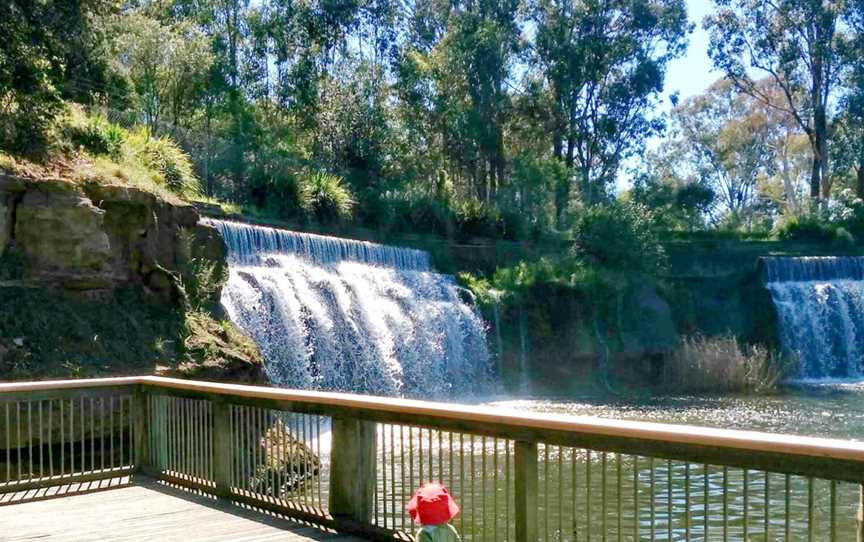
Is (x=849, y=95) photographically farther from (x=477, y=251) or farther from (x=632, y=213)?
(x=477, y=251)

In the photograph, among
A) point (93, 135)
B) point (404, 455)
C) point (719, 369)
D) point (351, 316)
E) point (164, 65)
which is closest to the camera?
point (404, 455)

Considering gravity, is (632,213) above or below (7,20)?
below

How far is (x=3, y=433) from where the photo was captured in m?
10.7

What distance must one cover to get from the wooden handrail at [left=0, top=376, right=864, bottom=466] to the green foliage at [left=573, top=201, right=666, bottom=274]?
24815 millimetres

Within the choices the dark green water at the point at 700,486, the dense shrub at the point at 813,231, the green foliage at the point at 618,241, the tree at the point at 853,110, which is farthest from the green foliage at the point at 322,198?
the tree at the point at 853,110

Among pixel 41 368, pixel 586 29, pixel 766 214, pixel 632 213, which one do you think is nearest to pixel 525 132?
pixel 586 29

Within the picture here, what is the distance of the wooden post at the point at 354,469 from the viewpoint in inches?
237

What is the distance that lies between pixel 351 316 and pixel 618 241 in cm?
1246

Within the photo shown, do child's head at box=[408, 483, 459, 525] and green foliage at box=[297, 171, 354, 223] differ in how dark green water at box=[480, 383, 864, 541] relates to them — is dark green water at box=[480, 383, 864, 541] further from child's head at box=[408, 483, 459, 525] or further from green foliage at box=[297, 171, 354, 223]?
green foliage at box=[297, 171, 354, 223]

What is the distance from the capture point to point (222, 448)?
7.14 m

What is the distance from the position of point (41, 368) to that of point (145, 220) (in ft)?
10.4

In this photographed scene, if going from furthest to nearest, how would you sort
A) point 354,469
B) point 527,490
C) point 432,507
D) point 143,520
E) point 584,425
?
point 143,520 → point 354,469 → point 527,490 → point 584,425 → point 432,507

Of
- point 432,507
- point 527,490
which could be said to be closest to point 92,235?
point 527,490

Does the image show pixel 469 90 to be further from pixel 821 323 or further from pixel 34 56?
pixel 34 56
